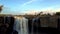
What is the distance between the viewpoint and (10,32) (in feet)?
7.25

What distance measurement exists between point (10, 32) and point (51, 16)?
54cm

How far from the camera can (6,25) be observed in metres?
2.19

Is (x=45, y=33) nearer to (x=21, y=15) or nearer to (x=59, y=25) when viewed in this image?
(x=59, y=25)

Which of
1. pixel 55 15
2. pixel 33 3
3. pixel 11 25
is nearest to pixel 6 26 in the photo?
pixel 11 25

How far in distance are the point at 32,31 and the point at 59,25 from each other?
0.34 metres

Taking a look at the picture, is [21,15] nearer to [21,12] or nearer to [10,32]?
[21,12]

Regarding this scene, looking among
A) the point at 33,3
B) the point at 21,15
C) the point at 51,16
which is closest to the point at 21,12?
the point at 21,15

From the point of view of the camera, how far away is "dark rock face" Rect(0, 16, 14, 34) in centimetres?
218

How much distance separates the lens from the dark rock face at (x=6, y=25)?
86.0 inches

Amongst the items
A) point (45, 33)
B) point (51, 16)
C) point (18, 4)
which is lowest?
point (45, 33)

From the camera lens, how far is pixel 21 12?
2.21m

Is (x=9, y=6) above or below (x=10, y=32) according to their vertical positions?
above

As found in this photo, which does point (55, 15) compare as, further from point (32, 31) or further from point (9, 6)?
point (9, 6)

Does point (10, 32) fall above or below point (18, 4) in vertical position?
below
